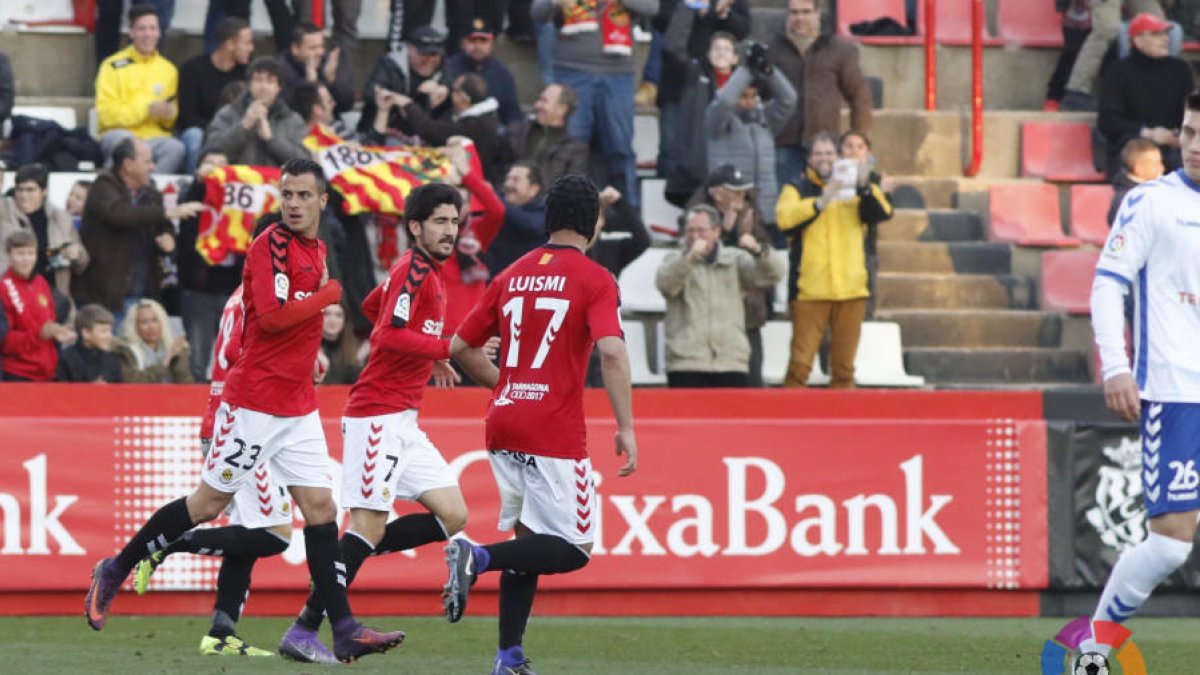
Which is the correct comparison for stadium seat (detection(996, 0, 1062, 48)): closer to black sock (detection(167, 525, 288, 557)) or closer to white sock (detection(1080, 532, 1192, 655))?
black sock (detection(167, 525, 288, 557))

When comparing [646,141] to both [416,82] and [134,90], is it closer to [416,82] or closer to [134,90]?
[416,82]

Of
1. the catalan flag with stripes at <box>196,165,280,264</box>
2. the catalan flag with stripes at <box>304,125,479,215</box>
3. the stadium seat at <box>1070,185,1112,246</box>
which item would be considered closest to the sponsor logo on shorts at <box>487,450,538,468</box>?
the catalan flag with stripes at <box>304,125,479,215</box>

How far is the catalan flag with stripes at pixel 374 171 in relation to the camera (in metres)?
14.8

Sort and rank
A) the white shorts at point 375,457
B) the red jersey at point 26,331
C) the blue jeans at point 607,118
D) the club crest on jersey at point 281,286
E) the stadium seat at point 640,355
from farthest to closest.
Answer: the blue jeans at point 607,118
the stadium seat at point 640,355
the red jersey at point 26,331
the white shorts at point 375,457
the club crest on jersey at point 281,286

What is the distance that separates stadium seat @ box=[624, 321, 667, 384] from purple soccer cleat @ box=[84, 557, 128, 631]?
645cm

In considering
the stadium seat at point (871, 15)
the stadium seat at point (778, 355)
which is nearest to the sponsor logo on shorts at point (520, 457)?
the stadium seat at point (778, 355)

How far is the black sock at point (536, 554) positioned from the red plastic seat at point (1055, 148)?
11060 mm

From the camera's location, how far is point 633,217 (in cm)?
1526

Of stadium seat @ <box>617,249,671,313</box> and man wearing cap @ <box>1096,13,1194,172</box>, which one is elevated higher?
man wearing cap @ <box>1096,13,1194,172</box>

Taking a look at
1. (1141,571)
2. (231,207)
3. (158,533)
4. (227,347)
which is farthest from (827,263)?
(1141,571)

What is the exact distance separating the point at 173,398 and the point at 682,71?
5.75 m

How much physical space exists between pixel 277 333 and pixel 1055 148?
35.7 ft

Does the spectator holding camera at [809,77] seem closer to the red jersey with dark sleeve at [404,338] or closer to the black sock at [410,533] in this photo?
the black sock at [410,533]

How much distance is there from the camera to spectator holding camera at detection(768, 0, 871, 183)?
16750 millimetres
